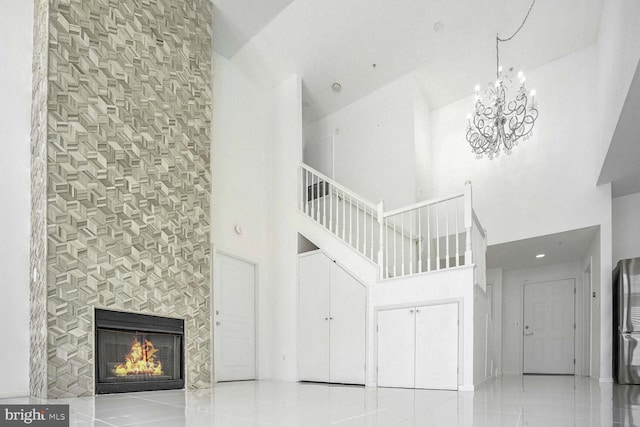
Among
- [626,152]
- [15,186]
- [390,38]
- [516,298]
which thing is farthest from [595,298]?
[15,186]

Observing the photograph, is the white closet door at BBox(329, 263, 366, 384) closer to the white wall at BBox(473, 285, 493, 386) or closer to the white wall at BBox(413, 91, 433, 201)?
the white wall at BBox(473, 285, 493, 386)

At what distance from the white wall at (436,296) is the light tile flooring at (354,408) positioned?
1.33 ft

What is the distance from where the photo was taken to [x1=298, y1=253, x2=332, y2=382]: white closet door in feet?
23.3

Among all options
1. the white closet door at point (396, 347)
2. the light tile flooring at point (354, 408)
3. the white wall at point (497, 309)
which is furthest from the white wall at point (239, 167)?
the white wall at point (497, 309)

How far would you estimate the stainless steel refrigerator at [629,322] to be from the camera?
6906mm

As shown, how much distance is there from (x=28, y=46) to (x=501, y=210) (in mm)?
7859

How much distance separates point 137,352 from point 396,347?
335cm

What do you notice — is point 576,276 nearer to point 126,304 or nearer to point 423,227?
point 423,227

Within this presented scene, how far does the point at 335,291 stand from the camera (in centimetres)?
712

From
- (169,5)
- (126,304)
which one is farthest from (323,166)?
(126,304)

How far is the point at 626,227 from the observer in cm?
810

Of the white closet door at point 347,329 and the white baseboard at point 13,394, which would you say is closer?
the white baseboard at point 13,394

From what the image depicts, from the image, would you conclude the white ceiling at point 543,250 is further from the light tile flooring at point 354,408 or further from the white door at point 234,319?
the white door at point 234,319

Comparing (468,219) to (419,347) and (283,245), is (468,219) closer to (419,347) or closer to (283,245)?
(419,347)
